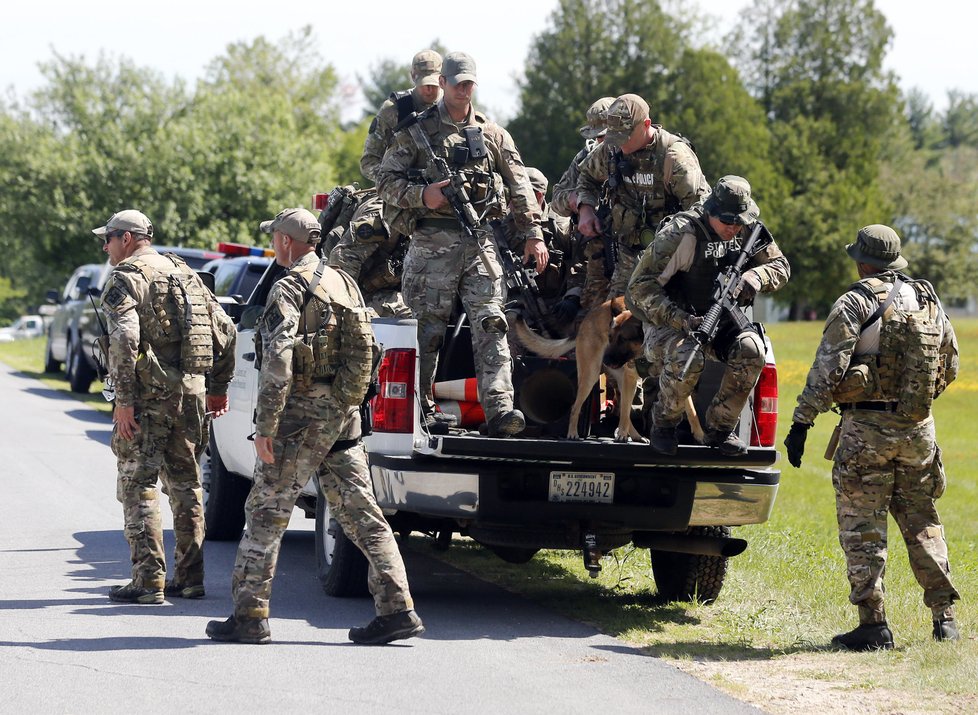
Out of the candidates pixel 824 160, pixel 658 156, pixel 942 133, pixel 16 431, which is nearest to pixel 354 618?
pixel 658 156

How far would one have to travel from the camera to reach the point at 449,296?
26.1ft

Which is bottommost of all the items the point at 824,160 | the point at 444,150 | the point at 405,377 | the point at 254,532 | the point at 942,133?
the point at 254,532

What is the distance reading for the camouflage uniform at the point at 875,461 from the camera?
6945 millimetres

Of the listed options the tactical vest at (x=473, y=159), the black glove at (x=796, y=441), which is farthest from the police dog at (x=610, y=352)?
the black glove at (x=796, y=441)

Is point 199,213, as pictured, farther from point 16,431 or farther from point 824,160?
point 824,160

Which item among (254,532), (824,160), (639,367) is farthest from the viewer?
(824,160)

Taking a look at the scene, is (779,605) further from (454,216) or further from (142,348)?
(142,348)

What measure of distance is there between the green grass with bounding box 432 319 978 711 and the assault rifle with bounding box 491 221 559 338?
1.54m

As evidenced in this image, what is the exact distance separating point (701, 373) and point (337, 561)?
2.14 metres

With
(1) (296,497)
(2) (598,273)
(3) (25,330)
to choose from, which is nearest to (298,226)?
(1) (296,497)

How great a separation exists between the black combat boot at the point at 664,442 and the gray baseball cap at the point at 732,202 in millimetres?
1061

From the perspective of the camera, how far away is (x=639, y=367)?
7891mm

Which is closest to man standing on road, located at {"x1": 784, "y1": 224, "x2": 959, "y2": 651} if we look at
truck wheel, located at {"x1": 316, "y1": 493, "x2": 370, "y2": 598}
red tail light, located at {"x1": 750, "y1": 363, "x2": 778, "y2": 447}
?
red tail light, located at {"x1": 750, "y1": 363, "x2": 778, "y2": 447}

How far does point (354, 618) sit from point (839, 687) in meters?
2.45
